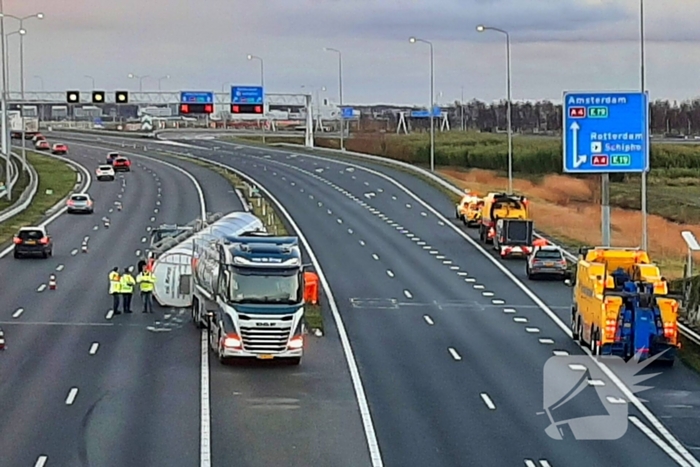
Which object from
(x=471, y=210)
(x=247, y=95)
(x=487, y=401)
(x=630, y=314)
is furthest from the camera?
(x=247, y=95)

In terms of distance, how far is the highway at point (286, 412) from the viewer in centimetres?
2588

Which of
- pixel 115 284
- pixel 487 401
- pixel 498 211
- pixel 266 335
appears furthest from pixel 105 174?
pixel 487 401

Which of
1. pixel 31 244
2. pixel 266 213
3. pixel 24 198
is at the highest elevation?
pixel 24 198

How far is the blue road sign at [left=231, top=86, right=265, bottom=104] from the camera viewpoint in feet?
429

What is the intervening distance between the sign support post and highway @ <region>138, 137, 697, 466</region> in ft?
17.7

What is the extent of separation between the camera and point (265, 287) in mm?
35781

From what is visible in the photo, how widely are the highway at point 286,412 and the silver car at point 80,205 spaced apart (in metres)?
40.8

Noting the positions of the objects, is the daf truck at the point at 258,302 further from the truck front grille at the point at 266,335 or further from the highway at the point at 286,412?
the highway at the point at 286,412

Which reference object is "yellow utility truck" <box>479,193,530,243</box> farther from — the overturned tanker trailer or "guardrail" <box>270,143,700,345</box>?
the overturned tanker trailer

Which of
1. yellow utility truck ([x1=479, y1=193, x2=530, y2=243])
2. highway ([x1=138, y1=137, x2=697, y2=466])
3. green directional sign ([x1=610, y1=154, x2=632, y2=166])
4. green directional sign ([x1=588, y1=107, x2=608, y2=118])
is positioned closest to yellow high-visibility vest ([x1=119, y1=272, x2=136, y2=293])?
highway ([x1=138, y1=137, x2=697, y2=466])

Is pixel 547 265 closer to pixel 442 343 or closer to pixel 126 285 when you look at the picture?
pixel 442 343

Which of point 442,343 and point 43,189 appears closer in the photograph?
point 442,343

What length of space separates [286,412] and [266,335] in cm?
545

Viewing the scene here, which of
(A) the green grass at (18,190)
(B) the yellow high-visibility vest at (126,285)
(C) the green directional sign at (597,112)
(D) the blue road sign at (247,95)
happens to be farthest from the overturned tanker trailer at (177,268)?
(D) the blue road sign at (247,95)
